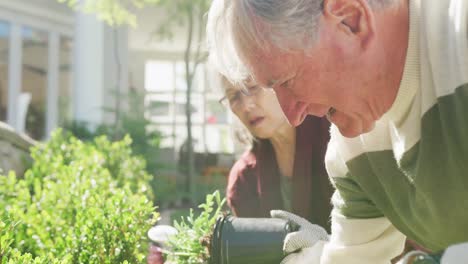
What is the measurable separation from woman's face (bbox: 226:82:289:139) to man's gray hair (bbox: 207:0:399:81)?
1.54 m

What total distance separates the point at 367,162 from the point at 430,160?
32 cm

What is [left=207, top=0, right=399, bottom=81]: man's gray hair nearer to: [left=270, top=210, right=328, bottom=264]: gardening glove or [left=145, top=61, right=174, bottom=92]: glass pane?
[left=270, top=210, right=328, bottom=264]: gardening glove

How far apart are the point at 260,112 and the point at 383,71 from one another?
165cm

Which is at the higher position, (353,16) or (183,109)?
(353,16)

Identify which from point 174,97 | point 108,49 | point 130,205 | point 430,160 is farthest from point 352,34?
point 174,97

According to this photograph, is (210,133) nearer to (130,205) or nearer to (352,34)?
(130,205)

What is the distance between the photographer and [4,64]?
12.5 m

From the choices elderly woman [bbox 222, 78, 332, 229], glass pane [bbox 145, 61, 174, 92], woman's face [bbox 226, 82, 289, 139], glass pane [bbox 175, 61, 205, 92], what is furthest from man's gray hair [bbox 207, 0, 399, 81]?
glass pane [bbox 145, 61, 174, 92]

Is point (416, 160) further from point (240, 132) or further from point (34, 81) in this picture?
point (34, 81)

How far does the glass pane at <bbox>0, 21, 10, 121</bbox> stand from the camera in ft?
40.7

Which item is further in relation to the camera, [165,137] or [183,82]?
[183,82]

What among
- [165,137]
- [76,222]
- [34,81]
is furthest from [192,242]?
[34,81]

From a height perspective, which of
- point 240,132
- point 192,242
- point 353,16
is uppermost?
point 353,16

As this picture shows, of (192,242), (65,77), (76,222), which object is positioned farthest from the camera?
(65,77)
